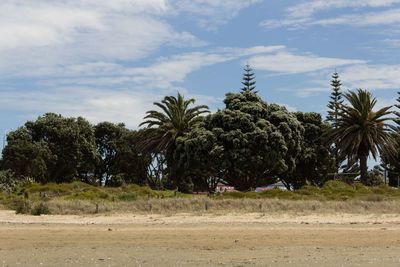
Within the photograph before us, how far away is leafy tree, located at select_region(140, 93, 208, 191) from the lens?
181ft

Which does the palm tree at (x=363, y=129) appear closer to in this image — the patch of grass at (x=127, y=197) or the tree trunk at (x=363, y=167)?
the tree trunk at (x=363, y=167)

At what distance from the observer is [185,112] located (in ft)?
185

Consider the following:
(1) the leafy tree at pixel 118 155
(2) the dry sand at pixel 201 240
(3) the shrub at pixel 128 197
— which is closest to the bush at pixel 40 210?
(2) the dry sand at pixel 201 240

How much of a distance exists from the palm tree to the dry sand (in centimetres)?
2297

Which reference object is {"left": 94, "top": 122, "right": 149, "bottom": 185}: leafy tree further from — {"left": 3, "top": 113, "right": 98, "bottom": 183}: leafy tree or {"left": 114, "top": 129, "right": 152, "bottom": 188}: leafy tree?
{"left": 3, "top": 113, "right": 98, "bottom": 183}: leafy tree

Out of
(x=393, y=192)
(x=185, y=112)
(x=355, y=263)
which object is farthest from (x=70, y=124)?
(x=355, y=263)

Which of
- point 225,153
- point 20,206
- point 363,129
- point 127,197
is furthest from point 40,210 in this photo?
point 363,129

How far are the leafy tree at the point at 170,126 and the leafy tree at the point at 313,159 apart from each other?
1024 cm

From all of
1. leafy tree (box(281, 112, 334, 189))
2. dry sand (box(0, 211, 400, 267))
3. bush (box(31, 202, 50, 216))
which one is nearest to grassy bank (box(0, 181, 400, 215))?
bush (box(31, 202, 50, 216))

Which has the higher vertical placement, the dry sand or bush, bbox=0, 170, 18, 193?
bush, bbox=0, 170, 18, 193

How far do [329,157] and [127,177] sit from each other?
25237mm

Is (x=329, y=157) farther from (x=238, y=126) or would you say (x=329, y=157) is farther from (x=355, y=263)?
(x=355, y=263)

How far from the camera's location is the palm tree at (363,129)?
5134cm

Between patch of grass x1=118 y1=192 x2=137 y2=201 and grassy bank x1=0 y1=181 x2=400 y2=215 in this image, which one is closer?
grassy bank x1=0 y1=181 x2=400 y2=215
